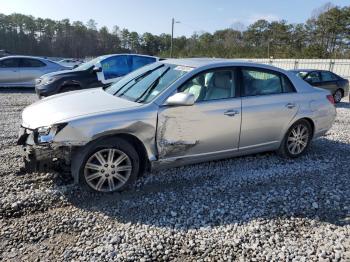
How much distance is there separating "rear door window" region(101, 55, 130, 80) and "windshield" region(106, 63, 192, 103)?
5544 millimetres

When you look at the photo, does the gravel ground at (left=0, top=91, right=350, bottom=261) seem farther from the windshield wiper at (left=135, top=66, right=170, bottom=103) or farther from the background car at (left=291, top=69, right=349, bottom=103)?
the background car at (left=291, top=69, right=349, bottom=103)

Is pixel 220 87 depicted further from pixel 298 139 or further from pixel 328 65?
pixel 328 65

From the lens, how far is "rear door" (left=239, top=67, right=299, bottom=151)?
15.7ft

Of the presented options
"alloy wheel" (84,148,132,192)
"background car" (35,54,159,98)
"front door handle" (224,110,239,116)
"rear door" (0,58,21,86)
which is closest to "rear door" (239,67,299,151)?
"front door handle" (224,110,239,116)

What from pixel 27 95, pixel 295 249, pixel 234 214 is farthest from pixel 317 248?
pixel 27 95

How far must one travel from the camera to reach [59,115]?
150 inches

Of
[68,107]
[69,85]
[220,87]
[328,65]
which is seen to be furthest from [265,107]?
[328,65]

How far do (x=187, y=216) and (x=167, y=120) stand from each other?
3.94ft

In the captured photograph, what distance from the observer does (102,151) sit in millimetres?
3861

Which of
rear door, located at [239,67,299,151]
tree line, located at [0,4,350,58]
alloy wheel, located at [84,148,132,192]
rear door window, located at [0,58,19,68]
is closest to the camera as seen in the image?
alloy wheel, located at [84,148,132,192]

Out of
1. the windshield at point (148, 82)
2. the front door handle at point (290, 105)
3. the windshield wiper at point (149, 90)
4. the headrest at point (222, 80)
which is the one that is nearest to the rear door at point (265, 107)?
the front door handle at point (290, 105)

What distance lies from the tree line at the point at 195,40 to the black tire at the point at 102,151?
34.8 meters

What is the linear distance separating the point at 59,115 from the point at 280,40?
4963 cm

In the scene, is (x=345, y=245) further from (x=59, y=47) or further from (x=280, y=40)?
(x=59, y=47)
